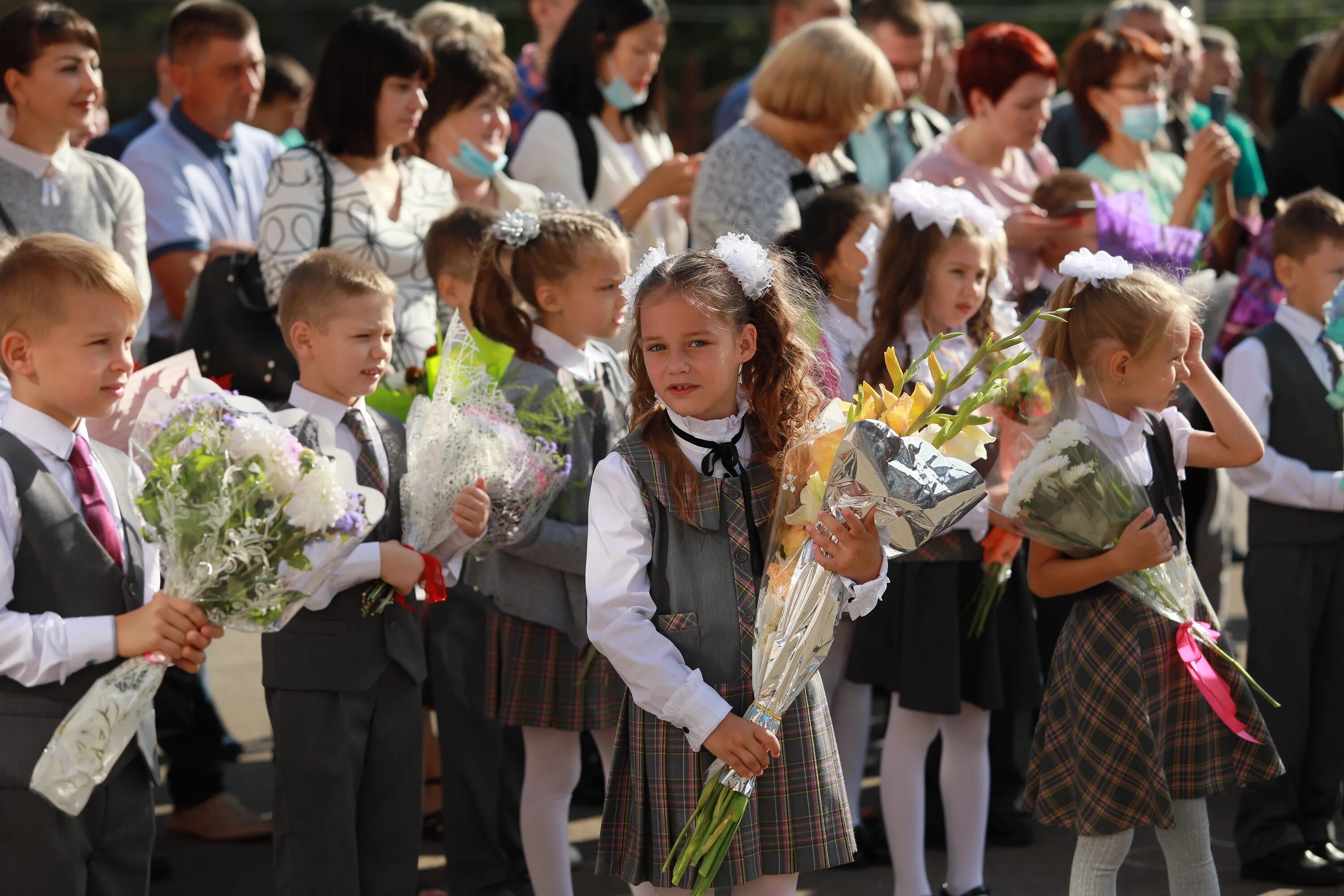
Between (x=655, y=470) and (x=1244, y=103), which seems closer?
(x=655, y=470)

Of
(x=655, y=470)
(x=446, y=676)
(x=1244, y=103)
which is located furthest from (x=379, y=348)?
(x=1244, y=103)

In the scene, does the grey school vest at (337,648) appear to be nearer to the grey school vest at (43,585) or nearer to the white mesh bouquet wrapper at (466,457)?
the white mesh bouquet wrapper at (466,457)

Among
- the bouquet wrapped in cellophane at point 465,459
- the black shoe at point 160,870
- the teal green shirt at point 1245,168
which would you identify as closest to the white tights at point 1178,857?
the bouquet wrapped in cellophane at point 465,459

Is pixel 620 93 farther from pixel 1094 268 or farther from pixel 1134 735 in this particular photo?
pixel 1134 735

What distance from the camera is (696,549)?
305cm

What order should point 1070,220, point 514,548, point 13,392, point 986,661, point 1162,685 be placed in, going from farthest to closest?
1. point 1070,220
2. point 986,661
3. point 514,548
4. point 1162,685
5. point 13,392

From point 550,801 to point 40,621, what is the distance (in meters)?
1.45

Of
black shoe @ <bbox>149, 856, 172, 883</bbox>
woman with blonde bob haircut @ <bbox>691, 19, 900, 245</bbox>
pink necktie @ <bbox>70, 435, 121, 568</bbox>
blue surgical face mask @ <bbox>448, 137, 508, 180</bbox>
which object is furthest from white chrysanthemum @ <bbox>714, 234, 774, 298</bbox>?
black shoe @ <bbox>149, 856, 172, 883</bbox>

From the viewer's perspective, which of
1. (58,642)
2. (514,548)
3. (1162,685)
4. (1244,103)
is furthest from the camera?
(1244,103)

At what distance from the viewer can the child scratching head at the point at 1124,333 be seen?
348 centimetres

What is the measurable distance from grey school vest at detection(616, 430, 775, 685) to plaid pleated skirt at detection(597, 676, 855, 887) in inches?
3.2

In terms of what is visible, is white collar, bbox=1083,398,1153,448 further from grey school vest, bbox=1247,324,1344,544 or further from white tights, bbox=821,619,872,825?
white tights, bbox=821,619,872,825

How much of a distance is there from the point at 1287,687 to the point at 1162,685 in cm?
114

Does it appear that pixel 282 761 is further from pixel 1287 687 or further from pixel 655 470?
pixel 1287 687
